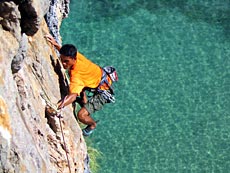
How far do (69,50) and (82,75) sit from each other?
1.64ft

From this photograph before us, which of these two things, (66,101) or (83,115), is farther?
(83,115)

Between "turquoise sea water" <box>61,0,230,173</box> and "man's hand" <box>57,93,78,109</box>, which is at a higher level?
"man's hand" <box>57,93,78,109</box>

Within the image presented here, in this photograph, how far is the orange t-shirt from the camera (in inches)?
306

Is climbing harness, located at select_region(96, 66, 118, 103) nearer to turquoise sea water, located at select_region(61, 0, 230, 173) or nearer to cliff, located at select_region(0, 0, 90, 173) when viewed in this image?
cliff, located at select_region(0, 0, 90, 173)

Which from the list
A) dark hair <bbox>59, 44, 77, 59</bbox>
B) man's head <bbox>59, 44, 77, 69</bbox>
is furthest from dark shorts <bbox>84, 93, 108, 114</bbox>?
dark hair <bbox>59, 44, 77, 59</bbox>

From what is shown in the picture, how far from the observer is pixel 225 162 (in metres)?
13.2

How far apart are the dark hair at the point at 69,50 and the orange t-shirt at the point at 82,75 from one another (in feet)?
0.70

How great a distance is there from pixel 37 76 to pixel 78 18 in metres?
11.4

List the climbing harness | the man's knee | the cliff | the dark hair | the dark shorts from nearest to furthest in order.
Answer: the cliff, the dark hair, the climbing harness, the dark shorts, the man's knee

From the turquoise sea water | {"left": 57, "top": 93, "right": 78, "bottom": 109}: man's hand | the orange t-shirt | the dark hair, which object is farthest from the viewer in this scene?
the turquoise sea water

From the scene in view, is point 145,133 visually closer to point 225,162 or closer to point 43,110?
point 225,162

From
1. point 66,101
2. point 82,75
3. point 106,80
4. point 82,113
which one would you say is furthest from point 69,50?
point 82,113

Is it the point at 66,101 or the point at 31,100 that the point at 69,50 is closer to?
the point at 66,101

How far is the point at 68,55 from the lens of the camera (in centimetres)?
768
